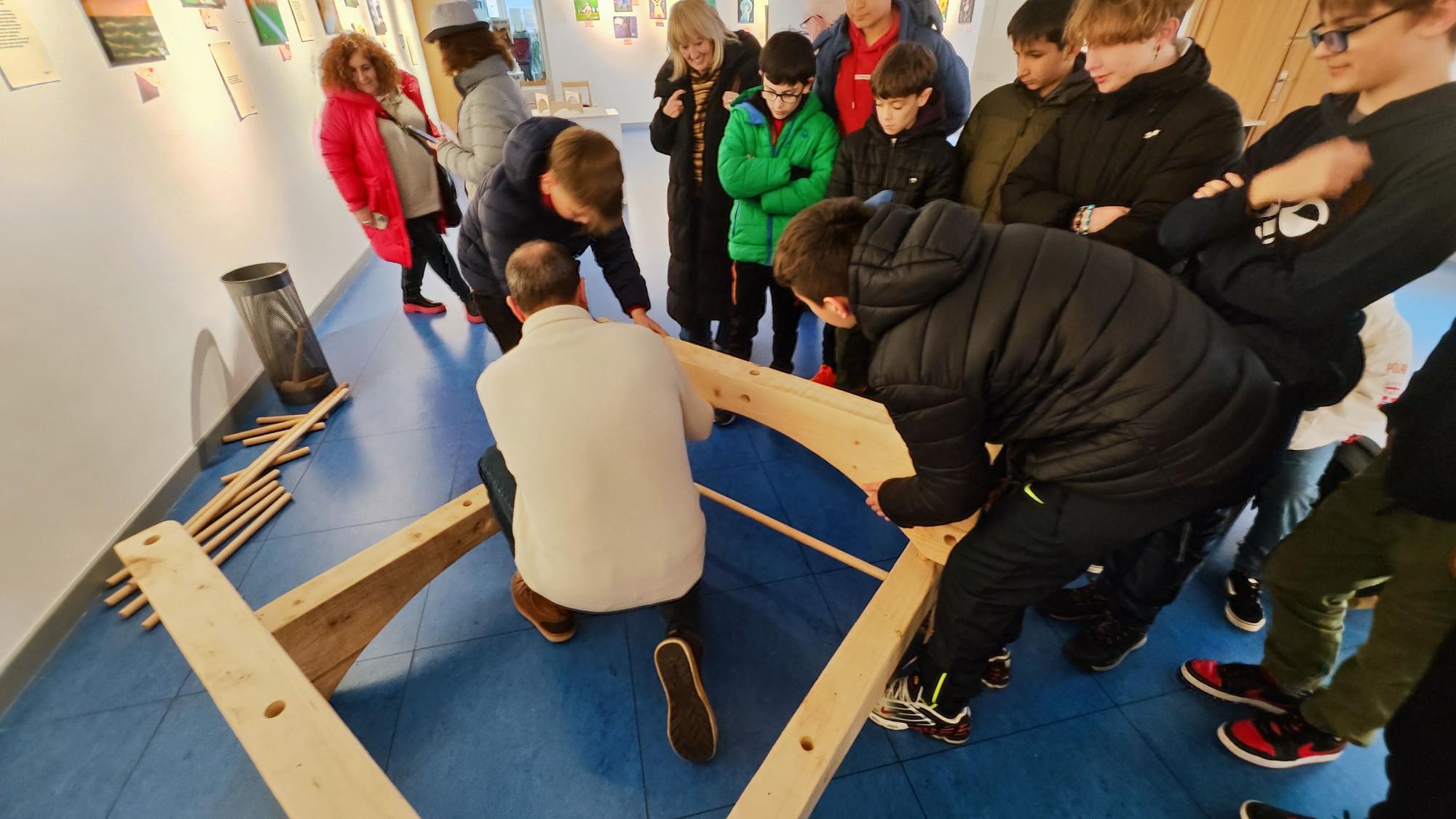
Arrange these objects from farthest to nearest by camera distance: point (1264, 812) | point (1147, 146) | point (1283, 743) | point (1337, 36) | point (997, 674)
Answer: point (997, 674) → point (1147, 146) → point (1283, 743) → point (1264, 812) → point (1337, 36)

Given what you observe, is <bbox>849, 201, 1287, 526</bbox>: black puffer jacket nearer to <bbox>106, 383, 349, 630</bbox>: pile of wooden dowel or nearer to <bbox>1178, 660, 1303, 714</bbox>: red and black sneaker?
<bbox>1178, 660, 1303, 714</bbox>: red and black sneaker

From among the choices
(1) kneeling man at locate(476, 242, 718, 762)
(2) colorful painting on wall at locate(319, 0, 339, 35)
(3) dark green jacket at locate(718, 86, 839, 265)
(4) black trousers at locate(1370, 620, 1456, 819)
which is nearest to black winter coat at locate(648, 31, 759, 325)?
(3) dark green jacket at locate(718, 86, 839, 265)

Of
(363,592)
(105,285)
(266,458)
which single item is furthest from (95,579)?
(363,592)

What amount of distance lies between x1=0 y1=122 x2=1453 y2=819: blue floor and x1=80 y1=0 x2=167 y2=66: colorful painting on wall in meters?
1.99

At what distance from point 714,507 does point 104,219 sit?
2515 millimetres

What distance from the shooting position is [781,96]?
2.20m

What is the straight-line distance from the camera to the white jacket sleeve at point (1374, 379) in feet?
4.78

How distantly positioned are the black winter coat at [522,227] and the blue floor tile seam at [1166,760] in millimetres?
1984

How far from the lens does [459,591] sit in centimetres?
198

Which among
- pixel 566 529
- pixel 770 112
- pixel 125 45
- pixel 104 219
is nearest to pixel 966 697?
pixel 566 529

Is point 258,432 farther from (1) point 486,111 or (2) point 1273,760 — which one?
(2) point 1273,760

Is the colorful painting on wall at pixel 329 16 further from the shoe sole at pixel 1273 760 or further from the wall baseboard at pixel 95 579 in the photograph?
the shoe sole at pixel 1273 760

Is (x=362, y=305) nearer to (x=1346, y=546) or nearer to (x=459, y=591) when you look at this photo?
(x=459, y=591)

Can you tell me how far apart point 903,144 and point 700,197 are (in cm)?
99
